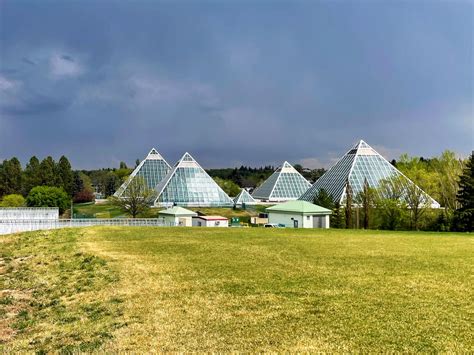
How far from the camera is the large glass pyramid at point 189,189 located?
212ft

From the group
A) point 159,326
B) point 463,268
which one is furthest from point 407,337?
point 463,268

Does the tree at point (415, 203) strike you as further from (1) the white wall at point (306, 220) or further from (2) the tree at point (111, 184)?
(2) the tree at point (111, 184)

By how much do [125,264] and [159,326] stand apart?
7.22 m

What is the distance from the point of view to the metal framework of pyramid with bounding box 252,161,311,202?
8312cm

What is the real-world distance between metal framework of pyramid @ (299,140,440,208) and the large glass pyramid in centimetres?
1673

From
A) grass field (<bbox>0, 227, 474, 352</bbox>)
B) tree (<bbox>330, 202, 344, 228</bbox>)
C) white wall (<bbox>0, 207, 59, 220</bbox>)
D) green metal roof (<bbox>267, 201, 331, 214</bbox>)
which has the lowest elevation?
grass field (<bbox>0, 227, 474, 352</bbox>)

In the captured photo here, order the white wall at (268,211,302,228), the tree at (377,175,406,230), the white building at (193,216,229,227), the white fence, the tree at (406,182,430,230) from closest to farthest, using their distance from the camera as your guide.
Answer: the white fence
the white wall at (268,211,302,228)
the white building at (193,216,229,227)
the tree at (406,182,430,230)
the tree at (377,175,406,230)

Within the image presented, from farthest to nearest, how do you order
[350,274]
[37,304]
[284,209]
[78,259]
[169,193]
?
1. [169,193]
2. [284,209]
3. [78,259]
4. [350,274]
5. [37,304]

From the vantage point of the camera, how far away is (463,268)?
44.1 ft

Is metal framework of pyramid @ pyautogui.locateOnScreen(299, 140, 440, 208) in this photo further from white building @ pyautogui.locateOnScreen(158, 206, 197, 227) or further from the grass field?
the grass field

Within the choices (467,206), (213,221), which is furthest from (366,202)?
(213,221)

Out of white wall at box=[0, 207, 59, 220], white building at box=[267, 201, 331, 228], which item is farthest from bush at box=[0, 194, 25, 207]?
white building at box=[267, 201, 331, 228]

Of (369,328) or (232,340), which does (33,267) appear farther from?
(369,328)

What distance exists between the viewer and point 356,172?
177ft
